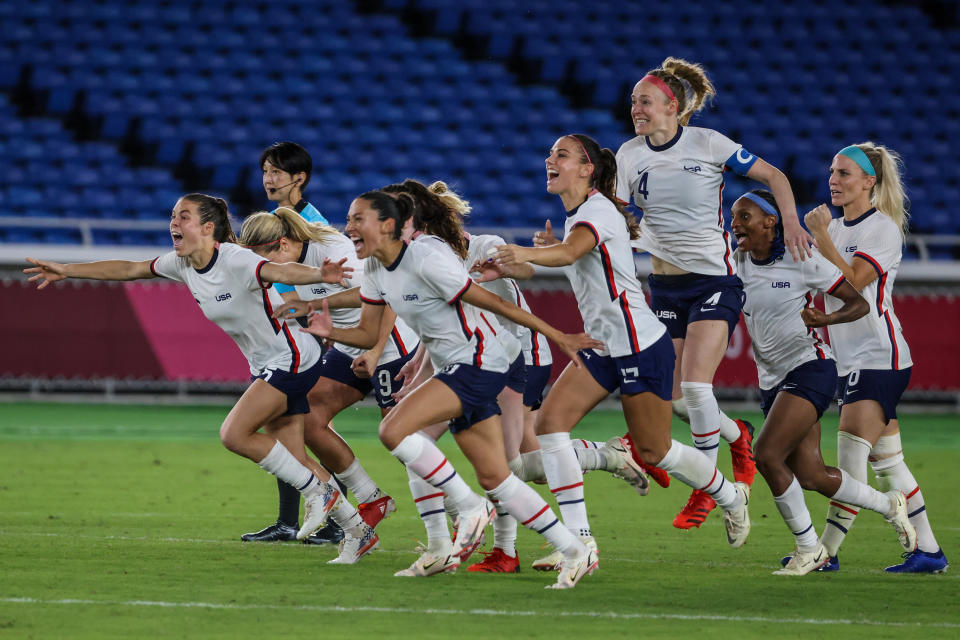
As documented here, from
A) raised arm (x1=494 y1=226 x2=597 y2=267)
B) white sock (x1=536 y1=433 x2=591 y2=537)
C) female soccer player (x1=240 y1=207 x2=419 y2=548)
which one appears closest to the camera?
raised arm (x1=494 y1=226 x2=597 y2=267)

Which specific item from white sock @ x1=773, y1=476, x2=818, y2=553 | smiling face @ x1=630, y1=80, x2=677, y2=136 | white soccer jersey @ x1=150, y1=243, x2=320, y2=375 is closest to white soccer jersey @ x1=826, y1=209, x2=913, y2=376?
white sock @ x1=773, y1=476, x2=818, y2=553

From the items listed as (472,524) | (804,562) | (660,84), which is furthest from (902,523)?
(660,84)

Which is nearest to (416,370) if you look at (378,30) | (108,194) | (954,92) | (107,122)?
(108,194)

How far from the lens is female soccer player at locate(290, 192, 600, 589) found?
622 cm

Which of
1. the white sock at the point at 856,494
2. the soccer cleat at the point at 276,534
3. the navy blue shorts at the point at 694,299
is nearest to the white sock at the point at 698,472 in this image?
the white sock at the point at 856,494

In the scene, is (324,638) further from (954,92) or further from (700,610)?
(954,92)

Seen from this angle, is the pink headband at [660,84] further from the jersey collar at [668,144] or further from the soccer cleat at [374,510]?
the soccer cleat at [374,510]

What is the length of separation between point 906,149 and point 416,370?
58.6 ft

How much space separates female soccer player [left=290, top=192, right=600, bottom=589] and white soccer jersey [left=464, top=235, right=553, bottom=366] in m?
1.08

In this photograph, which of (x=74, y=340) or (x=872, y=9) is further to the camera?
(x=872, y=9)

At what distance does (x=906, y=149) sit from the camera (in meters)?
23.1

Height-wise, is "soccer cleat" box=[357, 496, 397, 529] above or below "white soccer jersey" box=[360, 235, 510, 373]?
below

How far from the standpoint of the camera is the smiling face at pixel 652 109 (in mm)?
7387

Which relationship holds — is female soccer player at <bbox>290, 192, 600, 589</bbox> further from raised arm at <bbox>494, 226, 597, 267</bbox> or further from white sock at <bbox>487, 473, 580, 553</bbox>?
raised arm at <bbox>494, 226, 597, 267</bbox>
